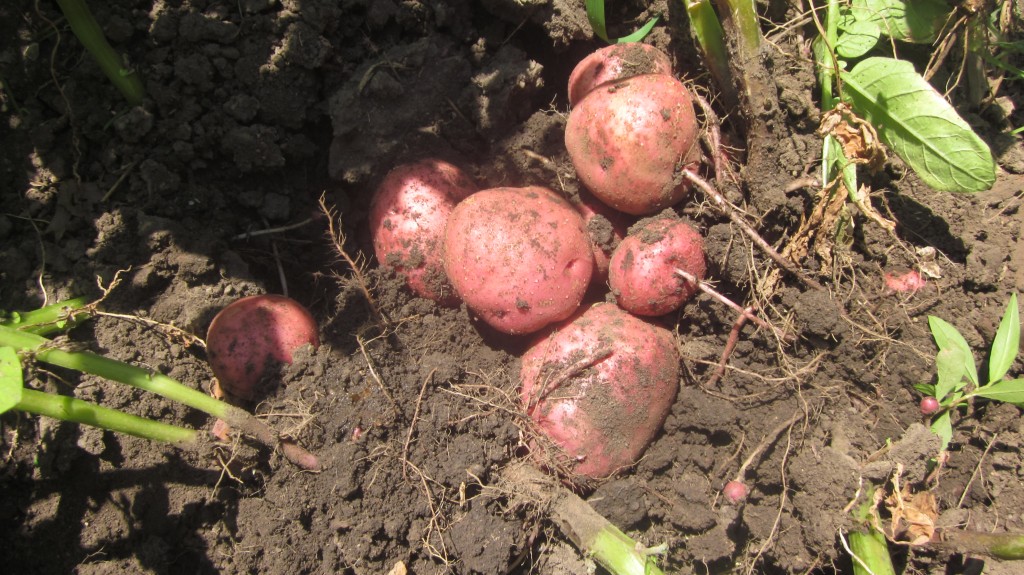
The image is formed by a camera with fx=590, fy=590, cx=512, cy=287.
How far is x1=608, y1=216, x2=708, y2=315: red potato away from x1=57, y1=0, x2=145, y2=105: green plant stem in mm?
1498

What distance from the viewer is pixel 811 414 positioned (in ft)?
5.22

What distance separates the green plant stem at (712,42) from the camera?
159 centimetres

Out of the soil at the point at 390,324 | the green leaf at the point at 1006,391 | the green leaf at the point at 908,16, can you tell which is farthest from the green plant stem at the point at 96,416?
the green leaf at the point at 908,16

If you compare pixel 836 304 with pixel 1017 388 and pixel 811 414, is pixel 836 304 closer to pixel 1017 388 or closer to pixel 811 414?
pixel 811 414

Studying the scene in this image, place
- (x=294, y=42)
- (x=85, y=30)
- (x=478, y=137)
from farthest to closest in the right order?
1. (x=478, y=137)
2. (x=294, y=42)
3. (x=85, y=30)

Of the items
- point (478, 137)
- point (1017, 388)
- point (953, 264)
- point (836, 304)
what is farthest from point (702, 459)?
point (478, 137)

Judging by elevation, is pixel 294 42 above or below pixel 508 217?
above

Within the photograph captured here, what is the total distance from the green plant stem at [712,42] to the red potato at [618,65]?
0.13 metres

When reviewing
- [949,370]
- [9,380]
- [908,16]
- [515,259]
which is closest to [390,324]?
[515,259]

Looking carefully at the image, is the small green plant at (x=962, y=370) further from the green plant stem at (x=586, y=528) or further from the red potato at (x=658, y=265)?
the green plant stem at (x=586, y=528)

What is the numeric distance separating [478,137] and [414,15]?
430mm

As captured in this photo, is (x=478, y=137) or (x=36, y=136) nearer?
(x=36, y=136)

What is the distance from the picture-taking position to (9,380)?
1.16 metres

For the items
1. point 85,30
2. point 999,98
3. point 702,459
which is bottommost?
point 702,459
